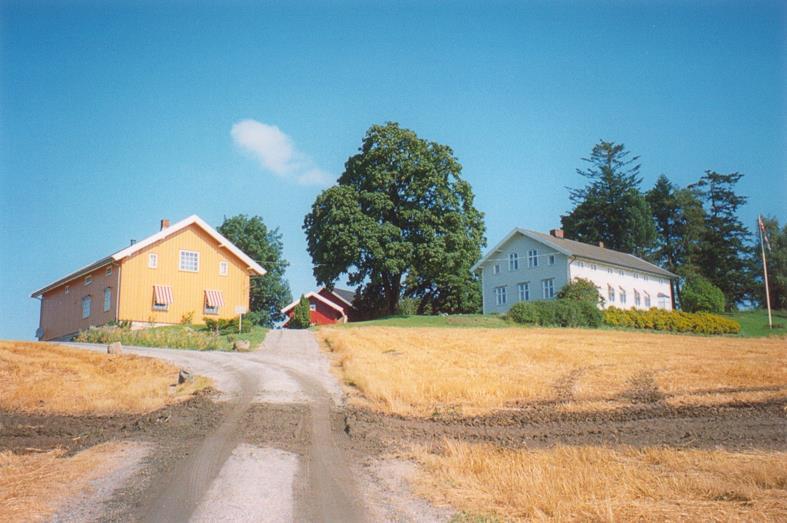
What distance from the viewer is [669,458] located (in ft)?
27.9

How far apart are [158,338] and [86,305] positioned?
583 inches

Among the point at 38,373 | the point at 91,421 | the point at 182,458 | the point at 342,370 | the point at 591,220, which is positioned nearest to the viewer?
the point at 182,458

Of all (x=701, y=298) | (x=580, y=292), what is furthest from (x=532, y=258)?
(x=701, y=298)

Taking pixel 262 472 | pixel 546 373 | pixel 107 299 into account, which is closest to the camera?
pixel 262 472

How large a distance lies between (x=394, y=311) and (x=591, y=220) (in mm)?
34419

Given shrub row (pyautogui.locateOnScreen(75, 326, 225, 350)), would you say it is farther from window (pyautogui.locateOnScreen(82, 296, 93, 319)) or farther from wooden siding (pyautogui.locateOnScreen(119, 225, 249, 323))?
window (pyautogui.locateOnScreen(82, 296, 93, 319))

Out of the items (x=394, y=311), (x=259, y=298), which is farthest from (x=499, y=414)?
(x=259, y=298)

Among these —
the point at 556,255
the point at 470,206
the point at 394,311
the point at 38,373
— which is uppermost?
the point at 470,206

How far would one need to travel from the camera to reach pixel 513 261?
5150cm

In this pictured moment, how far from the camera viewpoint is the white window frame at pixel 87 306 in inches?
1448

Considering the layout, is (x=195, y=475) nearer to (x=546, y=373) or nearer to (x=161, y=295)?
(x=546, y=373)

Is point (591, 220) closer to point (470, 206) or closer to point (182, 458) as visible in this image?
point (470, 206)

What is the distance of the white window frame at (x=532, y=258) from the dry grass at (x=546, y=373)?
23589mm

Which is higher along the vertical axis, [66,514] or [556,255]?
[556,255]
